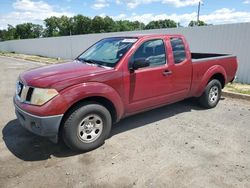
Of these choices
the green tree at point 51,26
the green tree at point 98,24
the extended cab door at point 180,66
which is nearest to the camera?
the extended cab door at point 180,66

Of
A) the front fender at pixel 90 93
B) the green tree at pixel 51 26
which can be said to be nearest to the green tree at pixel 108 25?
the green tree at pixel 51 26

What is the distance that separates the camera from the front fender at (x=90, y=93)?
12.3 ft

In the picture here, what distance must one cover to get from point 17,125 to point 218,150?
4008 millimetres

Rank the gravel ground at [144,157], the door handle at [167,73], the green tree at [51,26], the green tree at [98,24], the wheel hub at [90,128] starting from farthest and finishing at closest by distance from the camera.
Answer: the green tree at [51,26] → the green tree at [98,24] → the door handle at [167,73] → the wheel hub at [90,128] → the gravel ground at [144,157]

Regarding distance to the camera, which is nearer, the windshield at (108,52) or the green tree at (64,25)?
Result: the windshield at (108,52)

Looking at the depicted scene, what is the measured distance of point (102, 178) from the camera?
11.1 feet

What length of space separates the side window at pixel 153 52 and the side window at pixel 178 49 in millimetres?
314

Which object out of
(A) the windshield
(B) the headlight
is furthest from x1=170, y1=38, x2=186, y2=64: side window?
(B) the headlight

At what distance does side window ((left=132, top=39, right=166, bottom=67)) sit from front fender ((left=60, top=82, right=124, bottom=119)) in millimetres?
859

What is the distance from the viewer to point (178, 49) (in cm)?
536

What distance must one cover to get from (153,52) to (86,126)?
199 centimetres

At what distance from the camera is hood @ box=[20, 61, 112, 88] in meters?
3.79

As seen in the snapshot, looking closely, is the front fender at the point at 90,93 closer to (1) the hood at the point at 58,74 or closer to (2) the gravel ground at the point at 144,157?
(1) the hood at the point at 58,74

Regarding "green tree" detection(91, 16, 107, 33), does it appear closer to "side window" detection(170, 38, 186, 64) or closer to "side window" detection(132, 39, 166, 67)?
"side window" detection(170, 38, 186, 64)
